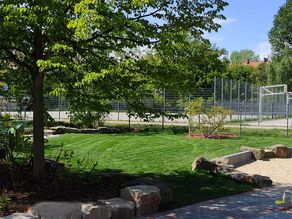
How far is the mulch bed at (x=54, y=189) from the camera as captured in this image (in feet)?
24.2

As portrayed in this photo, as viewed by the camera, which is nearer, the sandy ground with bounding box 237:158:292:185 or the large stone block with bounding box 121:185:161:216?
the large stone block with bounding box 121:185:161:216

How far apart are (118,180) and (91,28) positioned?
3.58 meters

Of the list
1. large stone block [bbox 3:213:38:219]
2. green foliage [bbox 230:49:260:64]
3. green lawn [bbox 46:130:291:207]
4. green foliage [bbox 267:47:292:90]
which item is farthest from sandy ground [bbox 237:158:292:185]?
green foliage [bbox 230:49:260:64]

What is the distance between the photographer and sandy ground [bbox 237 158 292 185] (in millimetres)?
11945

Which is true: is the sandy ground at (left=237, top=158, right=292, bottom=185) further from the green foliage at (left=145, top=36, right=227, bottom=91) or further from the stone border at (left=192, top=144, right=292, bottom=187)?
the green foliage at (left=145, top=36, right=227, bottom=91)

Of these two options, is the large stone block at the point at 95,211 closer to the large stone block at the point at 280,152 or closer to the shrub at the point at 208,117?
the large stone block at the point at 280,152

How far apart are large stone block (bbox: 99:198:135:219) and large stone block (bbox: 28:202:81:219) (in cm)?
70

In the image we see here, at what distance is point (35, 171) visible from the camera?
337 inches

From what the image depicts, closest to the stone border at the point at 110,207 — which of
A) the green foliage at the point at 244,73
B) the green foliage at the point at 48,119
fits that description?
the green foliage at the point at 48,119

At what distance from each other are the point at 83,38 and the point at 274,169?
8.25 meters

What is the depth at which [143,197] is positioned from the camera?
7445 millimetres

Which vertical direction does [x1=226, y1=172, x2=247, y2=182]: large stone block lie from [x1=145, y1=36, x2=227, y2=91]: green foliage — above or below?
below

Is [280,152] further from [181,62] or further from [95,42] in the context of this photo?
[95,42]

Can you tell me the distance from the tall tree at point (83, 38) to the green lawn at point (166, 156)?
242 cm
